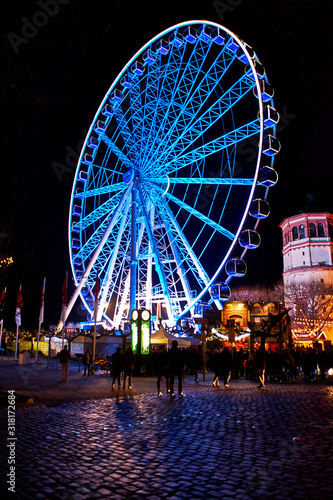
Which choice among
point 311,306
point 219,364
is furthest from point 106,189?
point 311,306

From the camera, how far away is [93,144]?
30891mm

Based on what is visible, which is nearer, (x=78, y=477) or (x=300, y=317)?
(x=78, y=477)

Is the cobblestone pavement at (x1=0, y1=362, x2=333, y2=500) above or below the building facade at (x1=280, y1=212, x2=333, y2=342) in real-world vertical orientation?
below

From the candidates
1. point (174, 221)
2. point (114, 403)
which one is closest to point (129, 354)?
point (114, 403)

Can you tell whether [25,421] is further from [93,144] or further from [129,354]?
[93,144]

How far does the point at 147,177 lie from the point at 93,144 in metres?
5.36

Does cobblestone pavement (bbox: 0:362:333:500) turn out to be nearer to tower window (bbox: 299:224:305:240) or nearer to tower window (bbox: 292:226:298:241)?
tower window (bbox: 299:224:305:240)

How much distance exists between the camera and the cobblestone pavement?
4.47 m

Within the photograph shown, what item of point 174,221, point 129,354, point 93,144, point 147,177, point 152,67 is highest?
point 152,67

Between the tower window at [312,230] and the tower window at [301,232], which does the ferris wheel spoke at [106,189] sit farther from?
the tower window at [301,232]

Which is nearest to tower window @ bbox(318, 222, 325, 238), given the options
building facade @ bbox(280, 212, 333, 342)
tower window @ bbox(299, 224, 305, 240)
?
building facade @ bbox(280, 212, 333, 342)

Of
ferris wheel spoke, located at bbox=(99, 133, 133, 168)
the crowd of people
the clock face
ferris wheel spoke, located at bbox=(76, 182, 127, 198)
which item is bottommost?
the crowd of people

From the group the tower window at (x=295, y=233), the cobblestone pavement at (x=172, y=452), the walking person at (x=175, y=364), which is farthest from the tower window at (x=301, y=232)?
the cobblestone pavement at (x=172, y=452)

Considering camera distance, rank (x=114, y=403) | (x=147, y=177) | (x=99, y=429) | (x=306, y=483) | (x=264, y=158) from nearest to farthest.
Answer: (x=306, y=483)
(x=99, y=429)
(x=114, y=403)
(x=264, y=158)
(x=147, y=177)
